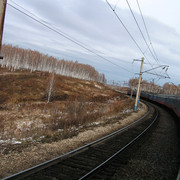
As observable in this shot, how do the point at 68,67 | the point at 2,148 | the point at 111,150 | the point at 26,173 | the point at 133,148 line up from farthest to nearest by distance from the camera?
1. the point at 68,67
2. the point at 133,148
3. the point at 111,150
4. the point at 2,148
5. the point at 26,173

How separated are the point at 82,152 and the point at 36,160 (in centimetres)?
210

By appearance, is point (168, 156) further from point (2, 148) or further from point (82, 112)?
point (82, 112)

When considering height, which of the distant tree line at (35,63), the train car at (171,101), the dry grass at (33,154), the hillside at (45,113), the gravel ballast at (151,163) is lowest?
the hillside at (45,113)

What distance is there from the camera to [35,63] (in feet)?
289

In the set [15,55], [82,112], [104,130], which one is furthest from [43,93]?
[15,55]

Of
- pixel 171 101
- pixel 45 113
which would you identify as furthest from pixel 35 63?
pixel 171 101

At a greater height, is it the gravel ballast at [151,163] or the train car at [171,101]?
the train car at [171,101]

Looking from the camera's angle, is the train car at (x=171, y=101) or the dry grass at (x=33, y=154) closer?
the dry grass at (x=33, y=154)

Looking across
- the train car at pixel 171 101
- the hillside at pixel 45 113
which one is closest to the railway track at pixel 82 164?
the hillside at pixel 45 113

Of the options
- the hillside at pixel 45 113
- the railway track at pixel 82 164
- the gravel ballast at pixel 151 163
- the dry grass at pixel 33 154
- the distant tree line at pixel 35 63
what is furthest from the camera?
the distant tree line at pixel 35 63

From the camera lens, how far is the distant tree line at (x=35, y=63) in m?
83.9

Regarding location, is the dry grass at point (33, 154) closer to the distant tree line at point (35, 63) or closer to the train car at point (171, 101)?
the train car at point (171, 101)

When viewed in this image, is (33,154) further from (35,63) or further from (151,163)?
(35,63)

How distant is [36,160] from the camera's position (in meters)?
6.14
